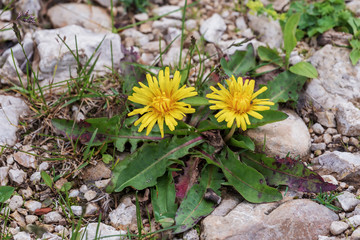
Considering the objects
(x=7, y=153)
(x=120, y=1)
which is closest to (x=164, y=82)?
(x=7, y=153)

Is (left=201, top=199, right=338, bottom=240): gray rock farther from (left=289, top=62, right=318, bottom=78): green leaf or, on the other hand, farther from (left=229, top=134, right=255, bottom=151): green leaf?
(left=289, top=62, right=318, bottom=78): green leaf

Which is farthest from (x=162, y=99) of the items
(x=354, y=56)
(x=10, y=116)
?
(x=354, y=56)

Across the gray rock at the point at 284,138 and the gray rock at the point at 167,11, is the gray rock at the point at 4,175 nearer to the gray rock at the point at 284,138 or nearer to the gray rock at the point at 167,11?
the gray rock at the point at 284,138

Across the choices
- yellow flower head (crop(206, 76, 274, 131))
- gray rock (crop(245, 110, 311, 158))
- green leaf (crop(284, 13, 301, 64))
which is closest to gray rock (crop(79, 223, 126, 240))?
yellow flower head (crop(206, 76, 274, 131))


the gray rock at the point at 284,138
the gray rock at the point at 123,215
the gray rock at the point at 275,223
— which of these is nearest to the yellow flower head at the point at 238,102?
the gray rock at the point at 284,138

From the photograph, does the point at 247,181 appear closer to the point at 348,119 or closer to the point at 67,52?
the point at 348,119

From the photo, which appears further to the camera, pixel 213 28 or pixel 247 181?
pixel 213 28

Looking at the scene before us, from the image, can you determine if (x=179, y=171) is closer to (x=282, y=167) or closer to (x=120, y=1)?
(x=282, y=167)
